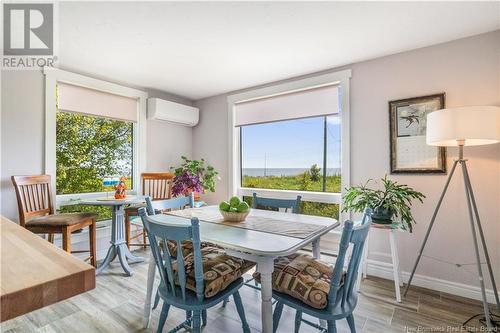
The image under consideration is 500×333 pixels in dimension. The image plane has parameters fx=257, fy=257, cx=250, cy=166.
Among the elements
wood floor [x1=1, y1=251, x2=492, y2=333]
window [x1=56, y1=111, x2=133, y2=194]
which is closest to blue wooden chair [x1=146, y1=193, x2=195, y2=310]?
wood floor [x1=1, y1=251, x2=492, y2=333]

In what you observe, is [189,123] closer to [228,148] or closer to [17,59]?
[228,148]

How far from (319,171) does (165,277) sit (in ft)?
7.70

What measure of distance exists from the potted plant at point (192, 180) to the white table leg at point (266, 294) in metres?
2.37

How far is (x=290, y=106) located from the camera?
335 centimetres

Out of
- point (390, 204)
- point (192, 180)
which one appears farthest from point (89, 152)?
point (390, 204)

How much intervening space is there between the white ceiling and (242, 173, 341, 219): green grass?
1350 millimetres

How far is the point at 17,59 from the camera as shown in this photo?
8.62ft

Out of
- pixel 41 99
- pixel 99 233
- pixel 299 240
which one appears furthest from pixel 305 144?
pixel 41 99

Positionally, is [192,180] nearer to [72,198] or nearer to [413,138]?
[72,198]

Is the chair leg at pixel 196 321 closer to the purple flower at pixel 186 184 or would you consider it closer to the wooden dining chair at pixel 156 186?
the purple flower at pixel 186 184

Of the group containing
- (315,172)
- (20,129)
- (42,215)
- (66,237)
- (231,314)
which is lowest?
(231,314)

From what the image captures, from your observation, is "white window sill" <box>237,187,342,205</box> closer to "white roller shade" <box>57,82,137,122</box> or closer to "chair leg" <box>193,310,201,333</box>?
"white roller shade" <box>57,82,137,122</box>

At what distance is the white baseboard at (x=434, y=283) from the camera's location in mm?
2211

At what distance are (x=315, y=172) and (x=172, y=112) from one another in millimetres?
2274
